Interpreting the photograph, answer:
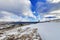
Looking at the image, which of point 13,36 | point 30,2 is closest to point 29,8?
point 30,2

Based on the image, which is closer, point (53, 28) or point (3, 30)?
point (3, 30)

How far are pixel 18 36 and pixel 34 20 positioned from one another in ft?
0.95

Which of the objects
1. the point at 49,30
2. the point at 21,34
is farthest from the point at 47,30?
the point at 21,34

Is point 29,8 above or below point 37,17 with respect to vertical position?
above

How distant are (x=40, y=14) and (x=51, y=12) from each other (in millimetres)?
153

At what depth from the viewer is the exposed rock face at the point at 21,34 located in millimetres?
1421

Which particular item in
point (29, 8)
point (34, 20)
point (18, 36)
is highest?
point (29, 8)

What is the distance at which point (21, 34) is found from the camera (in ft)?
4.80

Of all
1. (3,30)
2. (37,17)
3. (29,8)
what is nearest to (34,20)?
(37,17)

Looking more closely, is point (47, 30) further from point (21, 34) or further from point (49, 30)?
point (21, 34)

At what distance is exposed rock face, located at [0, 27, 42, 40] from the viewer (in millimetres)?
1421

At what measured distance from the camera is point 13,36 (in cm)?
143

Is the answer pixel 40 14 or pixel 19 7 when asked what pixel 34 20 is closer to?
pixel 40 14

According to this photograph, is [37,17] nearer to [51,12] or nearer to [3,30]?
[51,12]
